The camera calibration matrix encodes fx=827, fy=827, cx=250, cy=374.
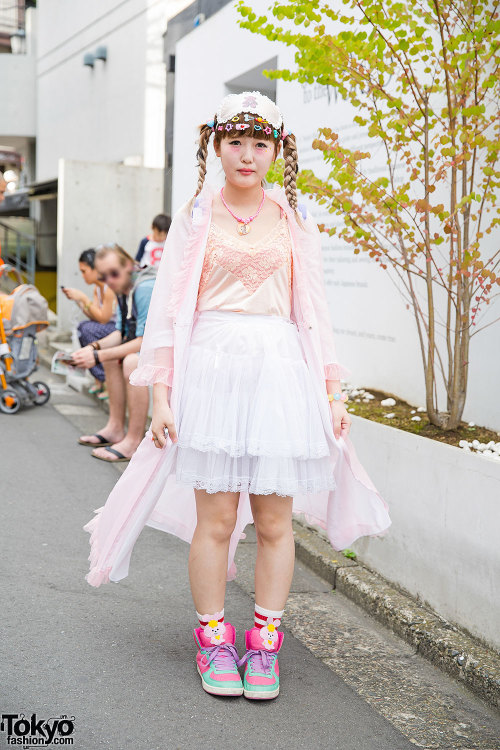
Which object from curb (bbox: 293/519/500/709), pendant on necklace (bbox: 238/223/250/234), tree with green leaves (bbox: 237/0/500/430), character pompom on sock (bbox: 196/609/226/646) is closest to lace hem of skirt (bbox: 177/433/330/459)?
character pompom on sock (bbox: 196/609/226/646)

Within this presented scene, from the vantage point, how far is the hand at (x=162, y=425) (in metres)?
2.87

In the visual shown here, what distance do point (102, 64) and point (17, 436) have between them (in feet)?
34.7

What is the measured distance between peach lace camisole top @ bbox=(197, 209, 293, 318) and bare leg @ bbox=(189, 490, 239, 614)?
2.25 feet

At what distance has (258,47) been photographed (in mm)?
8602

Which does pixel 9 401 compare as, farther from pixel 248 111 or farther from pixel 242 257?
pixel 248 111

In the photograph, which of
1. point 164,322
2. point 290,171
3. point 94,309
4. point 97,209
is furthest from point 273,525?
point 97,209

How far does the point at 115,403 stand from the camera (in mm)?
6961

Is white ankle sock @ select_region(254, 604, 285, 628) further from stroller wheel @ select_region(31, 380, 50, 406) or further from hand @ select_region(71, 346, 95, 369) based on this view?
stroller wheel @ select_region(31, 380, 50, 406)

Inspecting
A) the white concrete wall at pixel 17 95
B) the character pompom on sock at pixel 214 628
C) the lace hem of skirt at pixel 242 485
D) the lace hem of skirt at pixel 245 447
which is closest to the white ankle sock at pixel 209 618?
the character pompom on sock at pixel 214 628

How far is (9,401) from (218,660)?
565 cm

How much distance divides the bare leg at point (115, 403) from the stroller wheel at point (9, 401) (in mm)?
1447

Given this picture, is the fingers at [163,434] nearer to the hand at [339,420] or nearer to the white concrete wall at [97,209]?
the hand at [339,420]

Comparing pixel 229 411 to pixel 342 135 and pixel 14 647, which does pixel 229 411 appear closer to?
pixel 14 647

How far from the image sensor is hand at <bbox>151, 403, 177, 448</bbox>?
2.87 m
